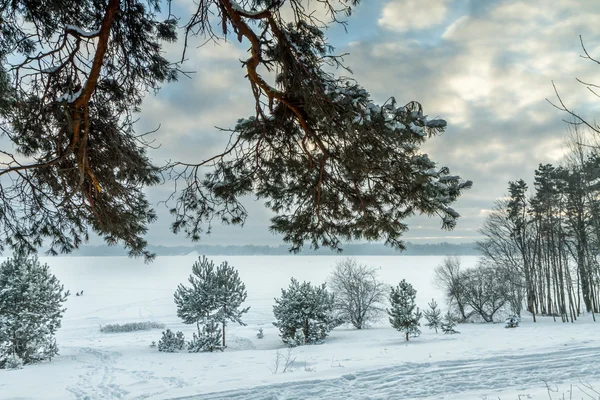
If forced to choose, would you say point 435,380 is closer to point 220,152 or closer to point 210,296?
point 220,152

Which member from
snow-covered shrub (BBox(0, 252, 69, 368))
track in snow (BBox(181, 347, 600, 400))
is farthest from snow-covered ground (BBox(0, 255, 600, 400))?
snow-covered shrub (BBox(0, 252, 69, 368))

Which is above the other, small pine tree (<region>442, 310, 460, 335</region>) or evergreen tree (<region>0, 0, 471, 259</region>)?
evergreen tree (<region>0, 0, 471, 259</region>)

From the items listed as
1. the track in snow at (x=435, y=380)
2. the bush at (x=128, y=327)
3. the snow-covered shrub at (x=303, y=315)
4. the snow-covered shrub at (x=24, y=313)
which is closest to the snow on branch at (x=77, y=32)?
the track in snow at (x=435, y=380)

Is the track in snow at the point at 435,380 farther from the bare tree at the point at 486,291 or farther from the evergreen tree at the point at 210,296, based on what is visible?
the bare tree at the point at 486,291

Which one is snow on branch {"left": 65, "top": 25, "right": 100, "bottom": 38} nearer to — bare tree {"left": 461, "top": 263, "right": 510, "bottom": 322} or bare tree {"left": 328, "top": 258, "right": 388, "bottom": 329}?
bare tree {"left": 328, "top": 258, "right": 388, "bottom": 329}

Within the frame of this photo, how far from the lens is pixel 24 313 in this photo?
1304 cm

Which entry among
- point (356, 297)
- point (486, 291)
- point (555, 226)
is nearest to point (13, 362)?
point (356, 297)

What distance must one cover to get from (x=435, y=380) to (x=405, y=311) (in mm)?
8855

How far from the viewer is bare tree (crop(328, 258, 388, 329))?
24359mm

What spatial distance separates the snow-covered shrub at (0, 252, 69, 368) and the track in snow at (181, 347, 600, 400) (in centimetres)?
1238

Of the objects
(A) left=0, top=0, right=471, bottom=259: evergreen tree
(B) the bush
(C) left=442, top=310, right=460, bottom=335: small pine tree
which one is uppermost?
(A) left=0, top=0, right=471, bottom=259: evergreen tree

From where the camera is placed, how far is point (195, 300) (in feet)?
51.6

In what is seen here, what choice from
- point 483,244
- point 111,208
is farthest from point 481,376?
point 483,244

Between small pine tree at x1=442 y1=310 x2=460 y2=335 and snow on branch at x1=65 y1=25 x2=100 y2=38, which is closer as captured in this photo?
snow on branch at x1=65 y1=25 x2=100 y2=38
